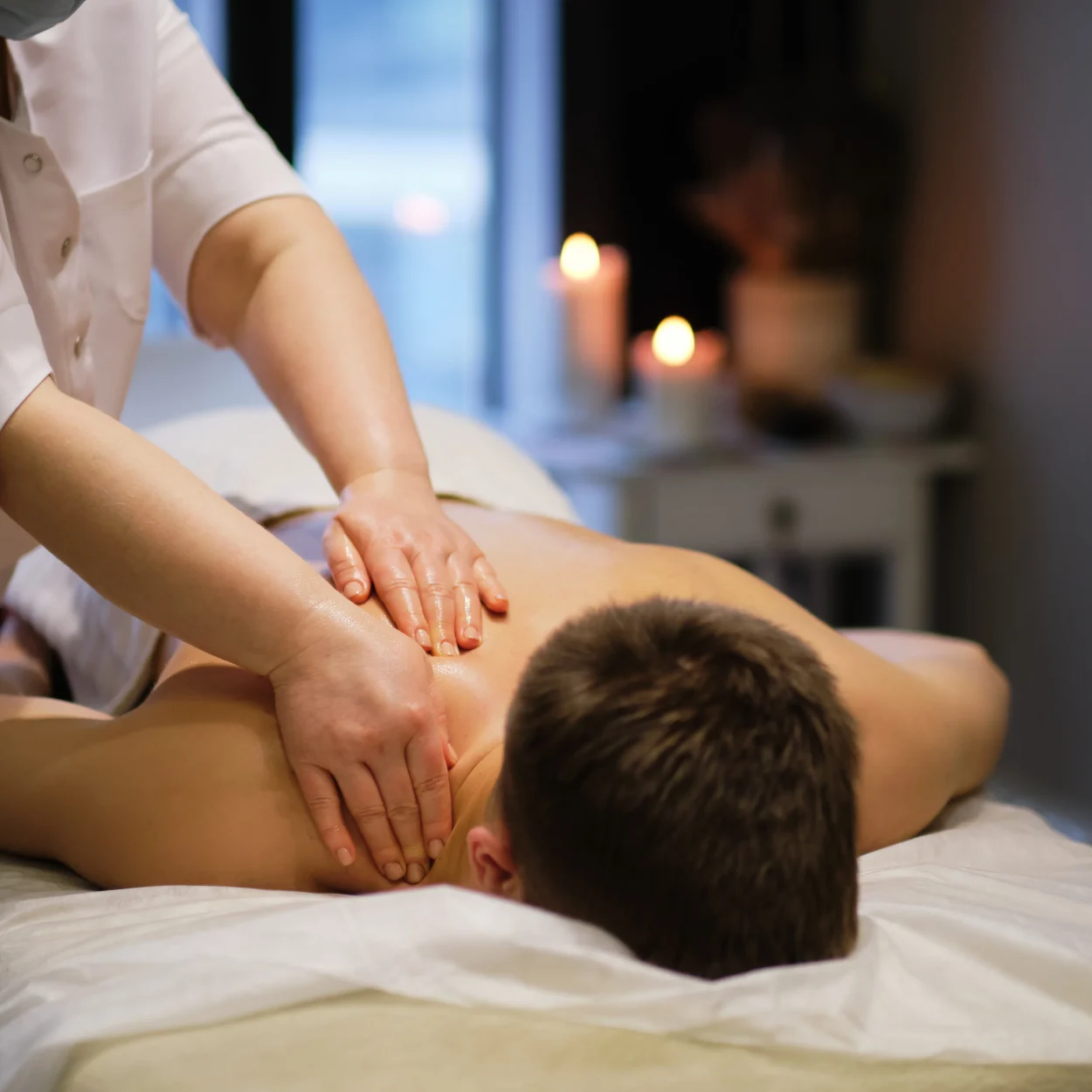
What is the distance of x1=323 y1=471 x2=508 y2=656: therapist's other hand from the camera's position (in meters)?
1.07

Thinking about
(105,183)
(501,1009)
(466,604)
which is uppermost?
(105,183)

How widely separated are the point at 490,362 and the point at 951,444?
1.11 meters

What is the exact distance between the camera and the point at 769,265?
3.07 metres

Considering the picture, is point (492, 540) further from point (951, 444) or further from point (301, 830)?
point (951, 444)

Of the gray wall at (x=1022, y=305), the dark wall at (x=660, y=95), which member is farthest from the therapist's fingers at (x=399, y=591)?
the dark wall at (x=660, y=95)

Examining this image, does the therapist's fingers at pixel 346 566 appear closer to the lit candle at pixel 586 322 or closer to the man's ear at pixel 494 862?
the man's ear at pixel 494 862

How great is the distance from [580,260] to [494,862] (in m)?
2.27

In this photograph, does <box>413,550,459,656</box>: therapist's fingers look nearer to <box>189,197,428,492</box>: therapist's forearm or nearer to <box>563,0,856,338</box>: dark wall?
<box>189,197,428,492</box>: therapist's forearm

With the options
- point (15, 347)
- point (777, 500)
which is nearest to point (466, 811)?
point (15, 347)

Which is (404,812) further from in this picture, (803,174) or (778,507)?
(803,174)

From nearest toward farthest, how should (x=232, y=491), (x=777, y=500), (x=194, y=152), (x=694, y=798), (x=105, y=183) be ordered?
(x=694, y=798)
(x=105, y=183)
(x=194, y=152)
(x=232, y=491)
(x=777, y=500)

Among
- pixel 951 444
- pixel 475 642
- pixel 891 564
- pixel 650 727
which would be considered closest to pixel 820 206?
pixel 951 444

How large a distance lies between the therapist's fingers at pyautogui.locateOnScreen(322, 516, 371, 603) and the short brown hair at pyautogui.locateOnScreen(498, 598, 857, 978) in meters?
0.33

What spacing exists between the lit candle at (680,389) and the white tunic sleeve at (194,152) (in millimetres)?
1425
